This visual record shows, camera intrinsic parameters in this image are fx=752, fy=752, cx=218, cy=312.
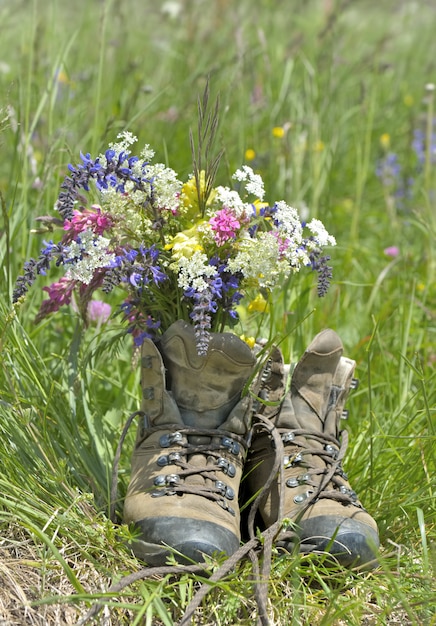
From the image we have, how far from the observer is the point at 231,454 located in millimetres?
1501

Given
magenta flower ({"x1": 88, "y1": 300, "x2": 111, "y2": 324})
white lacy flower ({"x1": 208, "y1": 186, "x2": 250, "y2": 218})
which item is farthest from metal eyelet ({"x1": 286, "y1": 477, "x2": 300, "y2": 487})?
magenta flower ({"x1": 88, "y1": 300, "x2": 111, "y2": 324})

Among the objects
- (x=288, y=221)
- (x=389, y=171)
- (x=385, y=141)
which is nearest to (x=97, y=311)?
(x=288, y=221)

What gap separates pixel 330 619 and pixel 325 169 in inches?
76.3

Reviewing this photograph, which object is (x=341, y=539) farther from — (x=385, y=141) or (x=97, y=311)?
Result: (x=385, y=141)

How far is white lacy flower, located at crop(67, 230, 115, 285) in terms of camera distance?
135cm

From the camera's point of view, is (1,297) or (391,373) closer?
(1,297)

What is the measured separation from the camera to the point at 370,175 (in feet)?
12.6

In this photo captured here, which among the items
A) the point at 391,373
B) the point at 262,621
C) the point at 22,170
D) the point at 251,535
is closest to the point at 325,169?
the point at 391,373

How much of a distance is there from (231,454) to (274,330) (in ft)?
2.09

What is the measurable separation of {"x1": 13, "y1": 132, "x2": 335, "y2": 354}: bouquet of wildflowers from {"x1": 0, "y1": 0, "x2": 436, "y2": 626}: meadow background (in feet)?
0.40

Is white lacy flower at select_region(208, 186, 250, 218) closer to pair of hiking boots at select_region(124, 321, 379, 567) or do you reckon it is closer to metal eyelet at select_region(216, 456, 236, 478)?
pair of hiking boots at select_region(124, 321, 379, 567)

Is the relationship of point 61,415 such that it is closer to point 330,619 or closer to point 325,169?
point 330,619

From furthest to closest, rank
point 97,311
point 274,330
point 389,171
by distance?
point 389,171 → point 274,330 → point 97,311

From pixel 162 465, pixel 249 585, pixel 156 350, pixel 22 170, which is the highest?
pixel 22 170
